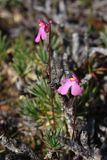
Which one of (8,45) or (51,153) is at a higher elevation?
(8,45)

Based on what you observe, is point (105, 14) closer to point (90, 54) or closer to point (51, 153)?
point (90, 54)

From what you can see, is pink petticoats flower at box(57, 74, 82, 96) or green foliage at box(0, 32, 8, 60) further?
green foliage at box(0, 32, 8, 60)

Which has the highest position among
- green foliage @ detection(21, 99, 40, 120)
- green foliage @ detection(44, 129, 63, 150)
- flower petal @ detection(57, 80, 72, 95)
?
flower petal @ detection(57, 80, 72, 95)

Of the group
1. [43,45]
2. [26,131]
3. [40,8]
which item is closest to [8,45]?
[43,45]


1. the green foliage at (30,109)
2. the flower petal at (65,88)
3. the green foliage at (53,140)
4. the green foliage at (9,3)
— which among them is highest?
the green foliage at (9,3)

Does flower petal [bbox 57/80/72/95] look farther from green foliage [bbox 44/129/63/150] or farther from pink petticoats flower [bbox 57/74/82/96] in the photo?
green foliage [bbox 44/129/63/150]

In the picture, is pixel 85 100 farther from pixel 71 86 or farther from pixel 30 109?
pixel 71 86

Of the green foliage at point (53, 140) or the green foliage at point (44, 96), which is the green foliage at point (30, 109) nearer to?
the green foliage at point (44, 96)

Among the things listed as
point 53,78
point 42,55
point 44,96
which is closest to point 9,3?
point 42,55

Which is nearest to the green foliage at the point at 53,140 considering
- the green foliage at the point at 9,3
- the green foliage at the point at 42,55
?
the green foliage at the point at 42,55

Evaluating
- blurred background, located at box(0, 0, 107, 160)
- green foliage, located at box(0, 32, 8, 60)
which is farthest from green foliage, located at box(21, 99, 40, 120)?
green foliage, located at box(0, 32, 8, 60)

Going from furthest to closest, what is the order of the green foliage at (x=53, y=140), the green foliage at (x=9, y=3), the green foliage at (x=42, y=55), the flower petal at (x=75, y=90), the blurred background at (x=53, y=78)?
the green foliage at (x=9, y=3), the green foliage at (x=42, y=55), the blurred background at (x=53, y=78), the green foliage at (x=53, y=140), the flower petal at (x=75, y=90)
